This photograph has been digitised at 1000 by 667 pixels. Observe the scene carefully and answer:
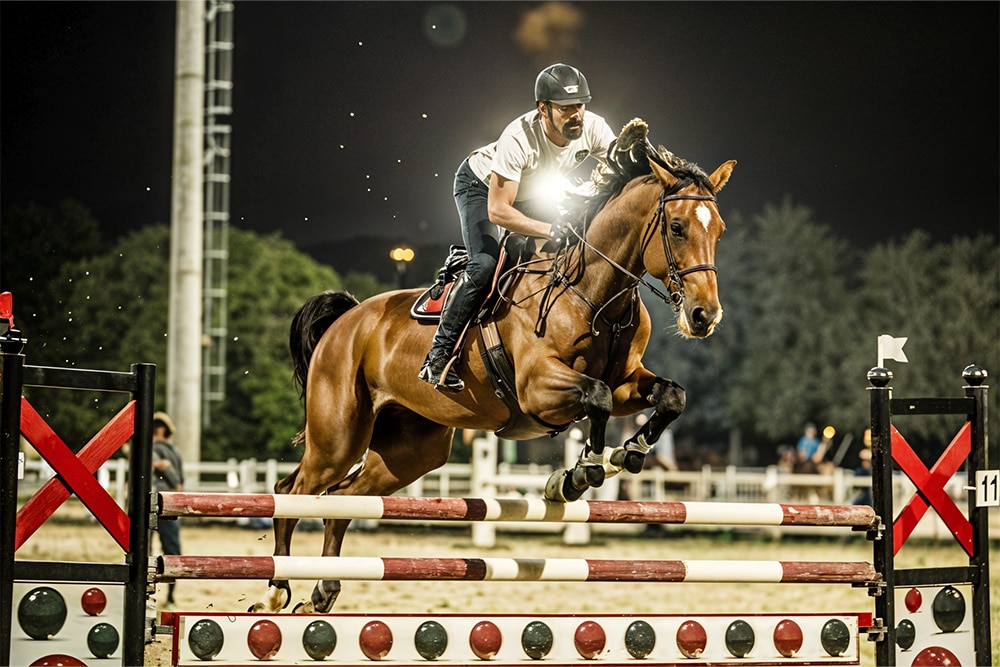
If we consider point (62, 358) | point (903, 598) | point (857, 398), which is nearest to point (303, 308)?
point (903, 598)

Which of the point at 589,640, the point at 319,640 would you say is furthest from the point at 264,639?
the point at 589,640

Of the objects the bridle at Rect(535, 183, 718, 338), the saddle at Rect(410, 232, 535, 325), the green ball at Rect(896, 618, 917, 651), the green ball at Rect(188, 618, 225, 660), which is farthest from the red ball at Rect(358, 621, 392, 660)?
the green ball at Rect(896, 618, 917, 651)

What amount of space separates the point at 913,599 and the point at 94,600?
283 centimetres

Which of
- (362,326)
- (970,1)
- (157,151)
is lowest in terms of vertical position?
(362,326)

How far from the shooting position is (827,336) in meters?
35.8

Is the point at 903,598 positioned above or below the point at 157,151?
below

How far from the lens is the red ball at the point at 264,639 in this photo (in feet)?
10.8

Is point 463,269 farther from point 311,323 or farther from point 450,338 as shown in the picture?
point 311,323

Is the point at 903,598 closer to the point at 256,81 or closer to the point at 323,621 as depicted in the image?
the point at 323,621

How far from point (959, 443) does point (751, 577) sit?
3.60 ft

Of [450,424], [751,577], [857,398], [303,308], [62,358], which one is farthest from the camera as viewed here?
[857,398]

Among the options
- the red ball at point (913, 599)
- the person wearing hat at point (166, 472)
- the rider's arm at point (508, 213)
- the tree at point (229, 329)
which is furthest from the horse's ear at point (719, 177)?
the tree at point (229, 329)

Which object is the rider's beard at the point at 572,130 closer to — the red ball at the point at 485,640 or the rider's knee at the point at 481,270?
the rider's knee at the point at 481,270

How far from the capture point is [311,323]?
5.35 metres
